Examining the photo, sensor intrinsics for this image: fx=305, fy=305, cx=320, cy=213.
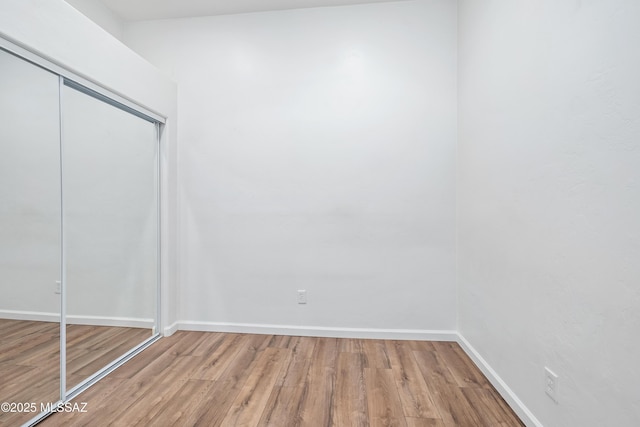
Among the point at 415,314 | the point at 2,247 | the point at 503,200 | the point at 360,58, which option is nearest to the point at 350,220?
the point at 415,314

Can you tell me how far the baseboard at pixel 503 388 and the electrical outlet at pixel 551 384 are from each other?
0.21m

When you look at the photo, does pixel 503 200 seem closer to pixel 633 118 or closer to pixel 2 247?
pixel 633 118

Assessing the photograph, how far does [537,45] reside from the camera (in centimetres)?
154

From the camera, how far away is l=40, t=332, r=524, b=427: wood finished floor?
1.68 meters

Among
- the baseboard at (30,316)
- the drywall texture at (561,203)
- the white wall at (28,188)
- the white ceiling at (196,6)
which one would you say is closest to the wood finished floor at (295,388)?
the drywall texture at (561,203)

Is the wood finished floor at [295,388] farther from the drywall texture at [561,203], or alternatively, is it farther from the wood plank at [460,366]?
the drywall texture at [561,203]

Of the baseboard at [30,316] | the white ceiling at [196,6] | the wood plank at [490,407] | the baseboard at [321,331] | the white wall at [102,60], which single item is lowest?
the wood plank at [490,407]

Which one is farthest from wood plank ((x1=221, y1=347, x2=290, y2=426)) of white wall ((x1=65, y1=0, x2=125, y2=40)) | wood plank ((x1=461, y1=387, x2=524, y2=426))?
white wall ((x1=65, y1=0, x2=125, y2=40))

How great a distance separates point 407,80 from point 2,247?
115 inches

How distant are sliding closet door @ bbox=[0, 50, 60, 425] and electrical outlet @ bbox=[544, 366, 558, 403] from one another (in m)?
2.62

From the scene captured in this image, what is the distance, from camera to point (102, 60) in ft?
6.68

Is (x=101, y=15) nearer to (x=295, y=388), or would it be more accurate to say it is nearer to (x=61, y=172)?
(x=61, y=172)

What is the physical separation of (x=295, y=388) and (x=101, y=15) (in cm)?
346

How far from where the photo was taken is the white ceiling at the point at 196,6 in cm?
269
